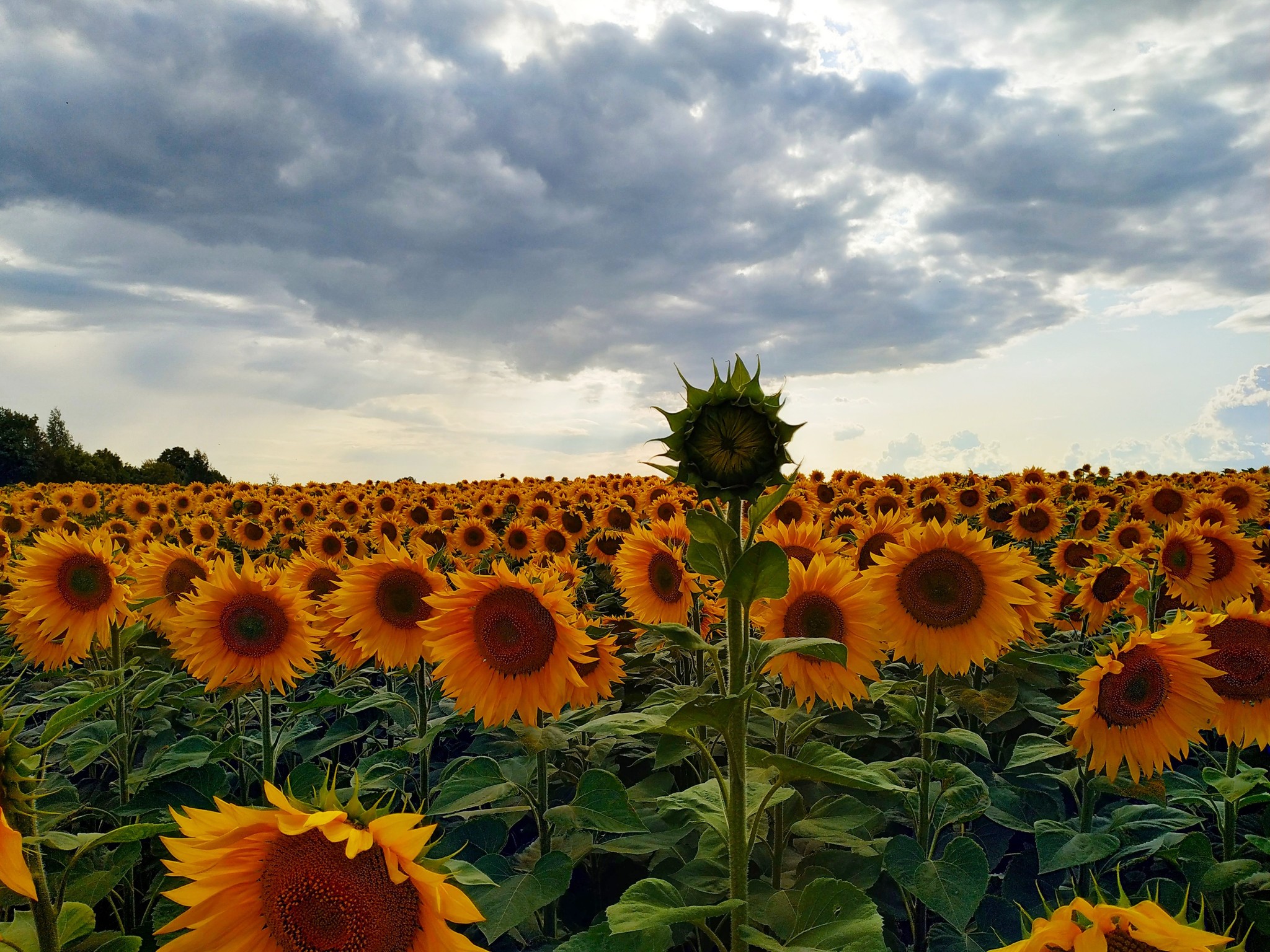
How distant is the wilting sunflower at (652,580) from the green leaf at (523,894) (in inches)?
90.2

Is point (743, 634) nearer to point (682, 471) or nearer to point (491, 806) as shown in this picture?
point (682, 471)

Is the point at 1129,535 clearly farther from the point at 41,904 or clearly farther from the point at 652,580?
the point at 41,904

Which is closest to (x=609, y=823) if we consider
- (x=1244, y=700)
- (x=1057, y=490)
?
(x=1244, y=700)

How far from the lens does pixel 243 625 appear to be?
4.45 metres

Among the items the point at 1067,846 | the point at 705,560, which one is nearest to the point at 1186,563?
the point at 1067,846

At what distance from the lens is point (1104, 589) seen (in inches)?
244

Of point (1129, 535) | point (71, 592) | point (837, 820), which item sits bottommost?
point (837, 820)

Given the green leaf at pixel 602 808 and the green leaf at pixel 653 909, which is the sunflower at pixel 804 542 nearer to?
the green leaf at pixel 602 808

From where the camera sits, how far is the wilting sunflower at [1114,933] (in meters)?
1.56

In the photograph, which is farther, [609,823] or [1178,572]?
[1178,572]

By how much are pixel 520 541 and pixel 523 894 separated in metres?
8.75

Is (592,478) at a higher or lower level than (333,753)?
higher

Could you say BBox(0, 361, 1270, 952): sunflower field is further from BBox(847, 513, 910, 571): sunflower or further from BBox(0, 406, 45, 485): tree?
BBox(0, 406, 45, 485): tree

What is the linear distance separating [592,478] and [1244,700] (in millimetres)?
17695
